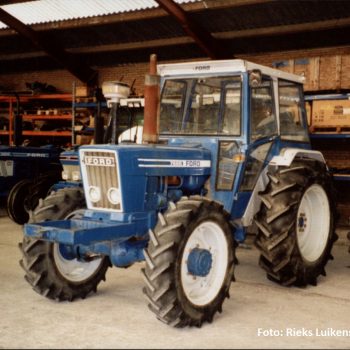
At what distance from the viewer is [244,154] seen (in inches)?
200

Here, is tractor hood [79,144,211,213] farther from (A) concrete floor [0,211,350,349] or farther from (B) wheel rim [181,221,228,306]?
(A) concrete floor [0,211,350,349]

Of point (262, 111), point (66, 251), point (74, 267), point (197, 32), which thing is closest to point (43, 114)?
point (197, 32)

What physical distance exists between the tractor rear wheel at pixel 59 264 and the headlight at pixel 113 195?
1.39 ft

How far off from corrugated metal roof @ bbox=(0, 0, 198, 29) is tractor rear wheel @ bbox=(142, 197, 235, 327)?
7518 mm

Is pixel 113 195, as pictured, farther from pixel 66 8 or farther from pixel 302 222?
pixel 66 8

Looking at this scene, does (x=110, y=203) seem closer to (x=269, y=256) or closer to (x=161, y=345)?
(x=161, y=345)

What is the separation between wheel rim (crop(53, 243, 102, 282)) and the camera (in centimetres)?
474

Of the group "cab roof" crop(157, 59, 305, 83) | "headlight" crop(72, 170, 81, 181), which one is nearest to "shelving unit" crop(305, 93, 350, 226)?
"headlight" crop(72, 170, 81, 181)

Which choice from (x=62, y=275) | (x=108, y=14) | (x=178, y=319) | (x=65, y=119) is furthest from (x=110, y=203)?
(x=65, y=119)

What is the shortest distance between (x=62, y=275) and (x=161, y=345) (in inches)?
51.5

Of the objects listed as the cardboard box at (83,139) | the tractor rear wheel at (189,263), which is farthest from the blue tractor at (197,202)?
the cardboard box at (83,139)

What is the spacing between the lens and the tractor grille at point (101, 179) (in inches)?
176

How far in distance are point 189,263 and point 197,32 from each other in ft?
24.2

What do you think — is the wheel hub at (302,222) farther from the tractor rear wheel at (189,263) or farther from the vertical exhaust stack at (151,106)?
the vertical exhaust stack at (151,106)
